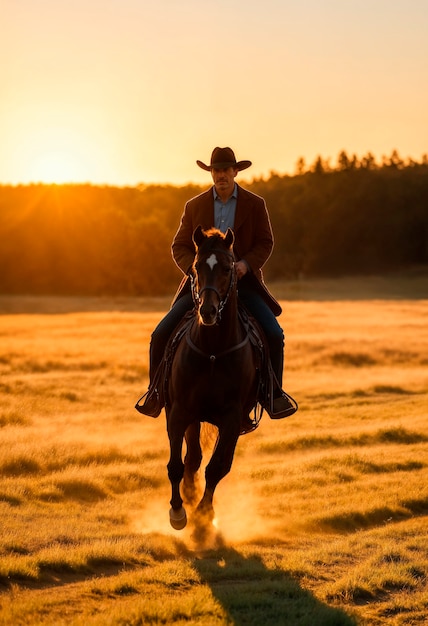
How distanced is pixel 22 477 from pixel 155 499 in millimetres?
2331

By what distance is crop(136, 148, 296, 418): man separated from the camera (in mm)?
10586

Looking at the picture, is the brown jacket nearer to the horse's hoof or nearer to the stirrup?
the stirrup

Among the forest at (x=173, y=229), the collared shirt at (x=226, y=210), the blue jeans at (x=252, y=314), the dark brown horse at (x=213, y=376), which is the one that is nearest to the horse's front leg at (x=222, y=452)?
the dark brown horse at (x=213, y=376)

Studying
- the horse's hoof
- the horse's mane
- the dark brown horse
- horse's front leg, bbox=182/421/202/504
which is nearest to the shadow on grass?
the horse's hoof

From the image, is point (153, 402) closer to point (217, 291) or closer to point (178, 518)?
point (178, 518)

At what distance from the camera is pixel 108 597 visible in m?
7.73

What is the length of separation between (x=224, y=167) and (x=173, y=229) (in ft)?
320

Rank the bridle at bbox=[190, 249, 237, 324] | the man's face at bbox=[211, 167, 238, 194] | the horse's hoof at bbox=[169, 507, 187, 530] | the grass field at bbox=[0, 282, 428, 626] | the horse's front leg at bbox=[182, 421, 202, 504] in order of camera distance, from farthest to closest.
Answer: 1. the horse's front leg at bbox=[182, 421, 202, 504]
2. the man's face at bbox=[211, 167, 238, 194]
3. the horse's hoof at bbox=[169, 507, 187, 530]
4. the bridle at bbox=[190, 249, 237, 324]
5. the grass field at bbox=[0, 282, 428, 626]

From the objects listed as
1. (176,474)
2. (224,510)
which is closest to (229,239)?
(176,474)

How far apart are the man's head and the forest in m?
73.7

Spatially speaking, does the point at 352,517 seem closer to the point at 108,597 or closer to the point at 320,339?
the point at 108,597

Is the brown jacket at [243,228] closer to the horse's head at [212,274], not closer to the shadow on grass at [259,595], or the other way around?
the horse's head at [212,274]

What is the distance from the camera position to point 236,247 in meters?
10.8

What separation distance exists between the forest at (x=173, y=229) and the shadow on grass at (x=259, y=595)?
75572 millimetres
